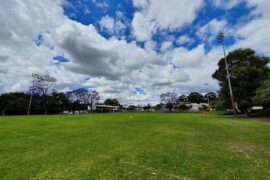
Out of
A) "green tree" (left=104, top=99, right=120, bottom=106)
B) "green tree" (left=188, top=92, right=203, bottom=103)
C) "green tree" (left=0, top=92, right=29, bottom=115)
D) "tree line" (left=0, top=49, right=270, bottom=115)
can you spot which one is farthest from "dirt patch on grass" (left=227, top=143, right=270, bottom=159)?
"green tree" (left=104, top=99, right=120, bottom=106)

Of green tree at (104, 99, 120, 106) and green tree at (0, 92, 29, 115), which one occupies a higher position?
green tree at (104, 99, 120, 106)

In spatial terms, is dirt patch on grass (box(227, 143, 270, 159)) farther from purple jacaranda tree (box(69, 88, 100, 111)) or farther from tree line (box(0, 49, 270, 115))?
purple jacaranda tree (box(69, 88, 100, 111))

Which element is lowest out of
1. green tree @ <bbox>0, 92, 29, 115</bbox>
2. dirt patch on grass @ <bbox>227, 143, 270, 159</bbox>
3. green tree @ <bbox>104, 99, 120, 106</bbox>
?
dirt patch on grass @ <bbox>227, 143, 270, 159</bbox>

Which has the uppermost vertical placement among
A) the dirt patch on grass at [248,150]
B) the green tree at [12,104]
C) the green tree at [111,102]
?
the green tree at [111,102]

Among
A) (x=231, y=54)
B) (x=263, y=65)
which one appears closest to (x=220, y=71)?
(x=231, y=54)

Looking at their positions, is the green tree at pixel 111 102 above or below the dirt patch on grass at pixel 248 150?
above

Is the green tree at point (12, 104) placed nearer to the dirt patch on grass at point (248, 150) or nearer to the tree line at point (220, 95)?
the tree line at point (220, 95)

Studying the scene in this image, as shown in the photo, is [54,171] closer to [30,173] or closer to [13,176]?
[30,173]

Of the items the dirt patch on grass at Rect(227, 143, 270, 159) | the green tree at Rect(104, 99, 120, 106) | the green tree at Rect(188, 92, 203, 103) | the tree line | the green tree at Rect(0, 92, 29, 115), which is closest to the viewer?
the dirt patch on grass at Rect(227, 143, 270, 159)

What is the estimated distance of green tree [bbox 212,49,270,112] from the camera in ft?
109

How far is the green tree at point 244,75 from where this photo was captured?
33.3 metres

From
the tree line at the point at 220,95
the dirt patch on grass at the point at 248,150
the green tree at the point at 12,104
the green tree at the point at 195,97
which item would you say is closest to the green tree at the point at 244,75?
the tree line at the point at 220,95

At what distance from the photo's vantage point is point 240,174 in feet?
16.0

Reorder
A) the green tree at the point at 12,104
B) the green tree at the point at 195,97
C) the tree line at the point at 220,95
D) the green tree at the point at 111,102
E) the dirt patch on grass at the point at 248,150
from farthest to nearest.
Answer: the green tree at the point at 111,102, the green tree at the point at 195,97, the green tree at the point at 12,104, the tree line at the point at 220,95, the dirt patch on grass at the point at 248,150
